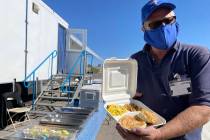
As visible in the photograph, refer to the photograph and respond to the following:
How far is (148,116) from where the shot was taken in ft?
7.00

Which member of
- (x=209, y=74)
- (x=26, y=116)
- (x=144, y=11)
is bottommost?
(x=26, y=116)

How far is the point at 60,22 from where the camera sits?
557 inches

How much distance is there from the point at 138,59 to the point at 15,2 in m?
6.75

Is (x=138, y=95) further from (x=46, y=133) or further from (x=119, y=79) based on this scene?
(x=46, y=133)

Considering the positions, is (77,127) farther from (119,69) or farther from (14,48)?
(14,48)

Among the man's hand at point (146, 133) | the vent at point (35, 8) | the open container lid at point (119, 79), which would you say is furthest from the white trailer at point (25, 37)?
the man's hand at point (146, 133)

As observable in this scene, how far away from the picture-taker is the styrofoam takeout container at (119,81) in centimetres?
241

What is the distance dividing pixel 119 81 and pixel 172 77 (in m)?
0.43

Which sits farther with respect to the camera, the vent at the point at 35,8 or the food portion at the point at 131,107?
the vent at the point at 35,8

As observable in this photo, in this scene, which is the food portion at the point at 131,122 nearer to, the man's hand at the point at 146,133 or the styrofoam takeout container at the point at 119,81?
the man's hand at the point at 146,133

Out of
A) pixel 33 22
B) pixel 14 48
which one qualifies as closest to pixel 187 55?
pixel 14 48

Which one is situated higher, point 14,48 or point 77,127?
point 14,48

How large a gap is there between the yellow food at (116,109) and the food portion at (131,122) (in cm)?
8

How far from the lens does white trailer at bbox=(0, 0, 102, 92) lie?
8.11 meters
